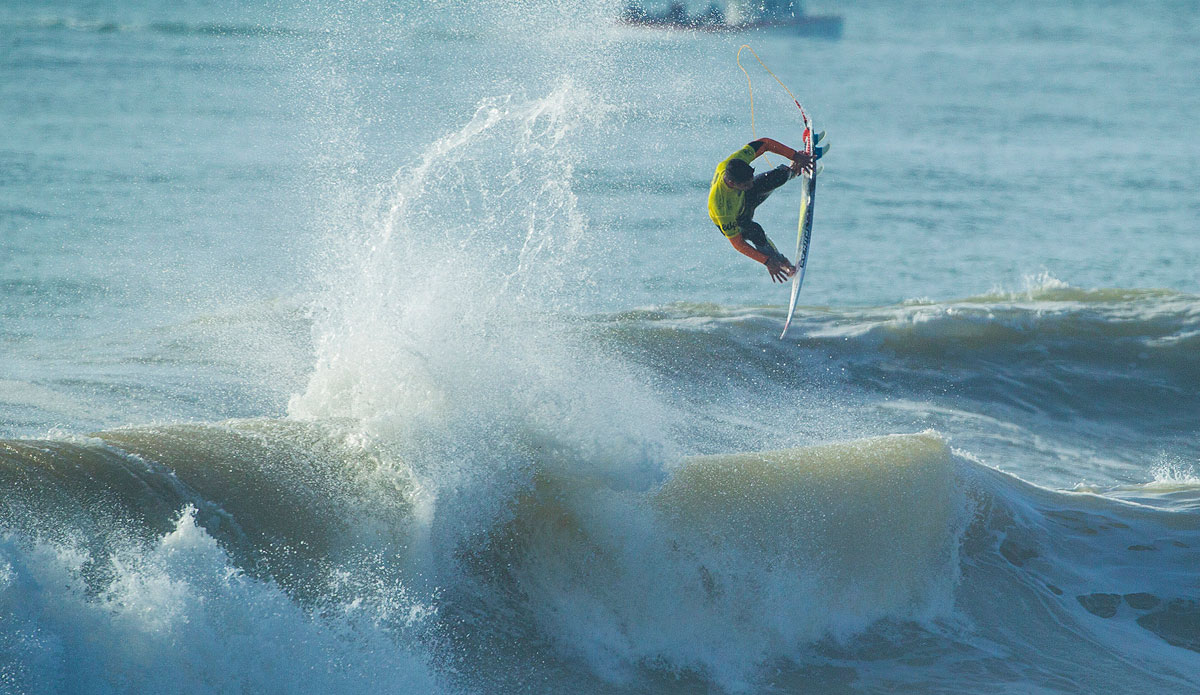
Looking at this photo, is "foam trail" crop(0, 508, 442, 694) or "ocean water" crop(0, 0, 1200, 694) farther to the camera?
"ocean water" crop(0, 0, 1200, 694)

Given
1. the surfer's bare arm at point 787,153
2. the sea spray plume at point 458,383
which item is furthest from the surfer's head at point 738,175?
the sea spray plume at point 458,383

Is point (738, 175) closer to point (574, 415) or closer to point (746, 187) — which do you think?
point (746, 187)

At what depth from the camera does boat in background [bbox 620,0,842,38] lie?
40312mm

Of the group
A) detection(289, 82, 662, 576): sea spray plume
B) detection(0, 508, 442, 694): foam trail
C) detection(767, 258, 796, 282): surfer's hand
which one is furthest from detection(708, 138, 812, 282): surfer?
detection(0, 508, 442, 694): foam trail

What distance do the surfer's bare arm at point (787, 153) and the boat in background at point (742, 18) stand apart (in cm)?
3166

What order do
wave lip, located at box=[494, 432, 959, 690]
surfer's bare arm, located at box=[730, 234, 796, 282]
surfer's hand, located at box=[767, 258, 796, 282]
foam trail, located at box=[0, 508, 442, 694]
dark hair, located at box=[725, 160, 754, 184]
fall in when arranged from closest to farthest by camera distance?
foam trail, located at box=[0, 508, 442, 694] < wave lip, located at box=[494, 432, 959, 690] < dark hair, located at box=[725, 160, 754, 184] < surfer's bare arm, located at box=[730, 234, 796, 282] < surfer's hand, located at box=[767, 258, 796, 282]

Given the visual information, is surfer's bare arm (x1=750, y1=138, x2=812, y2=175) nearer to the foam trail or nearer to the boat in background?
the foam trail

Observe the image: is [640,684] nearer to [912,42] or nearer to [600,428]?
[600,428]

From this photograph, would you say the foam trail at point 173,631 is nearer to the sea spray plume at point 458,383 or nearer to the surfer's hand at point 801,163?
the sea spray plume at point 458,383

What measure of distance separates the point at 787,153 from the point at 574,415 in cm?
312

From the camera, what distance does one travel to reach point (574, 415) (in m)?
7.89

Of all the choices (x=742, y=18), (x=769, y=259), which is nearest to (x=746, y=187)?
(x=769, y=259)

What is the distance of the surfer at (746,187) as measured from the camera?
8969mm

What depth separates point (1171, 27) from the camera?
180 ft
